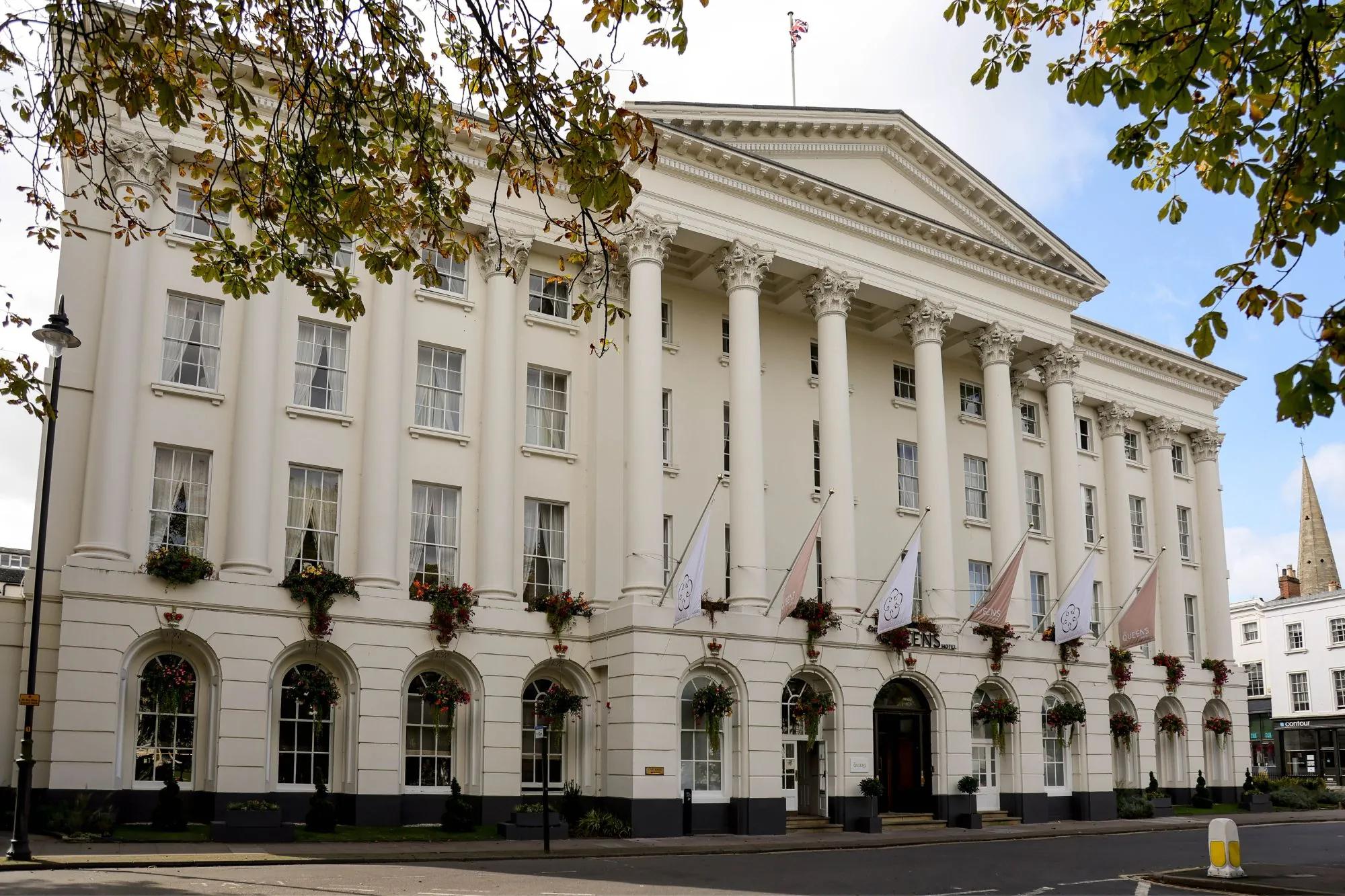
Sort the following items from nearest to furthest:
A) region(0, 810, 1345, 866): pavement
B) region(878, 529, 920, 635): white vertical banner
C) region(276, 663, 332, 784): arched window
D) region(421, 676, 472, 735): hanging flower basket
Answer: region(0, 810, 1345, 866): pavement, region(276, 663, 332, 784): arched window, region(421, 676, 472, 735): hanging flower basket, region(878, 529, 920, 635): white vertical banner

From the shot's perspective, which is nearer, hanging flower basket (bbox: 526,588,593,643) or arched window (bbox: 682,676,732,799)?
arched window (bbox: 682,676,732,799)

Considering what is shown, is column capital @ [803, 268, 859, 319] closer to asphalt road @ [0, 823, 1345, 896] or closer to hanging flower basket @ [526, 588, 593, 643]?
hanging flower basket @ [526, 588, 593, 643]

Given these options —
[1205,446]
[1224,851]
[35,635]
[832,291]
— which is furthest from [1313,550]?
[35,635]

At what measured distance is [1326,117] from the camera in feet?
27.9

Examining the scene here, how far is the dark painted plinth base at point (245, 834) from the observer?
2219 centimetres

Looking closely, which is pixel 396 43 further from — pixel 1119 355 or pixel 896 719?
pixel 1119 355

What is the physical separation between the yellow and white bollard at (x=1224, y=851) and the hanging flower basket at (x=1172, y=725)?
21.9 metres

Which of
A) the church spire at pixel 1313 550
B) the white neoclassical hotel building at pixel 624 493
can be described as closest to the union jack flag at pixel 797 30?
the white neoclassical hotel building at pixel 624 493

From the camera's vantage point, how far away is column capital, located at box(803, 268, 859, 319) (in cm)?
3322

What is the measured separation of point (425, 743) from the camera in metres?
27.9

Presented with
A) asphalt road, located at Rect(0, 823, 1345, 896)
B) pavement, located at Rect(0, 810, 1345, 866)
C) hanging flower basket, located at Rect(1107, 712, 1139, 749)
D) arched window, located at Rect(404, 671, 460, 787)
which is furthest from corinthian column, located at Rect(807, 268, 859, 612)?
hanging flower basket, located at Rect(1107, 712, 1139, 749)

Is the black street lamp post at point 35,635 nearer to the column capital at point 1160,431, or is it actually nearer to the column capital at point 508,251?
the column capital at point 508,251

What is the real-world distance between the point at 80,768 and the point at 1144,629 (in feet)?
85.8

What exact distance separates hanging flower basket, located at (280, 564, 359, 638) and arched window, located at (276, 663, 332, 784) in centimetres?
103
